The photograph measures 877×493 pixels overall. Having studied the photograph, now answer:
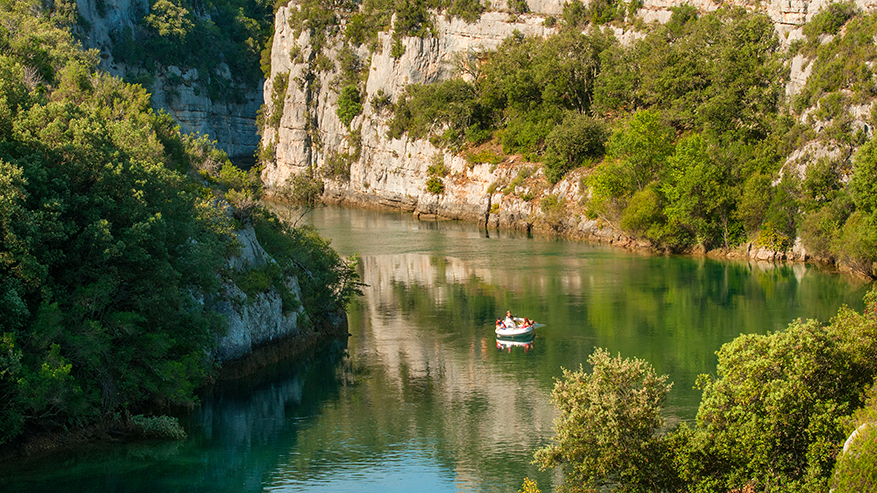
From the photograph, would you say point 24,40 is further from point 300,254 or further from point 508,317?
point 508,317

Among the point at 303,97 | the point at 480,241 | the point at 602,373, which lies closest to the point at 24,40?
the point at 602,373

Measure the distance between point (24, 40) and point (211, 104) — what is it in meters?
119

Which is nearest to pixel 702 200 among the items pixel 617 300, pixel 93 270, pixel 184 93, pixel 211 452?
pixel 617 300

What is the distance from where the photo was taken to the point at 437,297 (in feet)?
208

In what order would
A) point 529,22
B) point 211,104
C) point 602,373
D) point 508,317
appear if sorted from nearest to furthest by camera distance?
point 602,373 < point 508,317 < point 529,22 < point 211,104

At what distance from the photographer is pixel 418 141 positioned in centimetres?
12231

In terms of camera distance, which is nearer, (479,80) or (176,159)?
(176,159)

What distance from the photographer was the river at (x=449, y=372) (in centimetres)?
3048

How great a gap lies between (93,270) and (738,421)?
23613mm

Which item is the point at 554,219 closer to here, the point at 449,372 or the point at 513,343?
the point at 513,343

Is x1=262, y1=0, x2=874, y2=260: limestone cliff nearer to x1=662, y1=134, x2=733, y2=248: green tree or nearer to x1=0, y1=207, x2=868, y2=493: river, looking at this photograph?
x1=662, y1=134, x2=733, y2=248: green tree

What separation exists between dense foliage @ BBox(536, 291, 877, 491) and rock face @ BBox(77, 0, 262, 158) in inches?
4186

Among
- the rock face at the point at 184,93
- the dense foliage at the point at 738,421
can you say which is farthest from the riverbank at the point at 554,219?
the dense foliage at the point at 738,421

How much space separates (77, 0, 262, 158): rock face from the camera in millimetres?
135750
